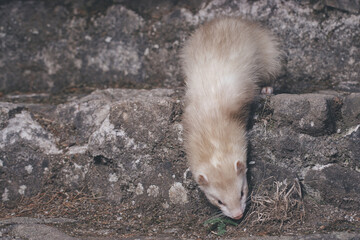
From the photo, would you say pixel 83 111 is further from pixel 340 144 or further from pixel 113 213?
pixel 340 144

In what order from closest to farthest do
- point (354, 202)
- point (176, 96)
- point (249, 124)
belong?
point (354, 202) < point (249, 124) < point (176, 96)

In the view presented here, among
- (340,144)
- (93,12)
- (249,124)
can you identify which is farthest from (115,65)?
(340,144)

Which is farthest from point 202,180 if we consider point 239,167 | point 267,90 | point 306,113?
point 267,90

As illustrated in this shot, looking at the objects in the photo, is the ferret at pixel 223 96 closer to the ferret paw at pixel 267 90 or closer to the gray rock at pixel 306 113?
the ferret paw at pixel 267 90

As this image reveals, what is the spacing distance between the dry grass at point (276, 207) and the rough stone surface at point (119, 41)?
4.20ft

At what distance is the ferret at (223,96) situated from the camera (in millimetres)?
3291

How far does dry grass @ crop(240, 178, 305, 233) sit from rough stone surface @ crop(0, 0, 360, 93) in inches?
50.4

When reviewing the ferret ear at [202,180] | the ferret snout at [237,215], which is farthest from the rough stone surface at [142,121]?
the ferret ear at [202,180]

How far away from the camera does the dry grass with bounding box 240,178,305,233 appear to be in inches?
127

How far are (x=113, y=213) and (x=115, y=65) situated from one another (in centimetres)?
190

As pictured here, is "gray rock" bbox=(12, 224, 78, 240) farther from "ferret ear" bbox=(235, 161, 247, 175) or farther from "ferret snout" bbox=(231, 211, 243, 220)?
"ferret ear" bbox=(235, 161, 247, 175)

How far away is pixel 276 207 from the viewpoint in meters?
3.28

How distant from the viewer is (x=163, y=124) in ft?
12.0

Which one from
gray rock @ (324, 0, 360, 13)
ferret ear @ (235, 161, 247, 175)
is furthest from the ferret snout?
gray rock @ (324, 0, 360, 13)
